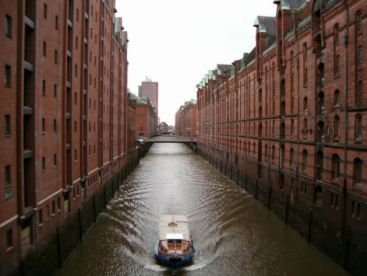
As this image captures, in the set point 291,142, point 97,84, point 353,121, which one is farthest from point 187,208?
point 353,121

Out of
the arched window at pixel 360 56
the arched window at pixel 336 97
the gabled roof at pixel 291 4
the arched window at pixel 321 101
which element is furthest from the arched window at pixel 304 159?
the gabled roof at pixel 291 4

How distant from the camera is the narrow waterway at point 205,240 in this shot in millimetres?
23156

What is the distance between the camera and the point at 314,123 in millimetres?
28484

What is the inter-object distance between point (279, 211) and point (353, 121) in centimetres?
1365

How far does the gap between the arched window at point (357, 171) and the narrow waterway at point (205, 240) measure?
4862mm

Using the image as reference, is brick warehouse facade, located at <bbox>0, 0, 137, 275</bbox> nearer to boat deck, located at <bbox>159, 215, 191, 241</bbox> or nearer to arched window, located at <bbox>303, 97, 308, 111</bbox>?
boat deck, located at <bbox>159, 215, 191, 241</bbox>

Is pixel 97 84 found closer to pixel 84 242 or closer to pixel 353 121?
pixel 84 242

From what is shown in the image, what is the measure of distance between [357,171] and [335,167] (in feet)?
9.85

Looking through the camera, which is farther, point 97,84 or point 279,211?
point 97,84

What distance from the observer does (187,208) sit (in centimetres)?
3903

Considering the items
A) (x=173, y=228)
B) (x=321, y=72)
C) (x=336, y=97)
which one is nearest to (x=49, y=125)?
(x=173, y=228)

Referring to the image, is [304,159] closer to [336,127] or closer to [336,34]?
[336,127]

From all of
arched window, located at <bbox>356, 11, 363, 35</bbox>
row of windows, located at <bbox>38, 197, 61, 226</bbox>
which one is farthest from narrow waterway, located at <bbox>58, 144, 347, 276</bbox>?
arched window, located at <bbox>356, 11, 363, 35</bbox>

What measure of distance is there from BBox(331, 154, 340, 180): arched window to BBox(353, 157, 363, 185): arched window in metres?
2.41
